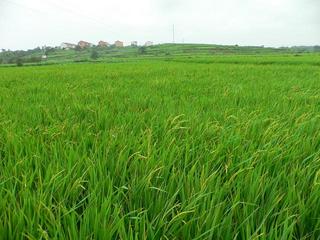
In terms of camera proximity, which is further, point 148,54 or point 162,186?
point 148,54

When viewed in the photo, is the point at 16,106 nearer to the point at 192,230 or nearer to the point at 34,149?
the point at 34,149

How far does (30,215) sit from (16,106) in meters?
2.64

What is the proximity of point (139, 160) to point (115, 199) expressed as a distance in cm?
42

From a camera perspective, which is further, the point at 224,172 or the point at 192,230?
the point at 224,172

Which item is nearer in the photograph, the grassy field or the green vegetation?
the grassy field

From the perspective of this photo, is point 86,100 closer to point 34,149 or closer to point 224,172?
point 34,149

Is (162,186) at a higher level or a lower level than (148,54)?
higher

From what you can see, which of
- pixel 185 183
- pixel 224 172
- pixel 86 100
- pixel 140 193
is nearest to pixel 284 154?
pixel 224 172

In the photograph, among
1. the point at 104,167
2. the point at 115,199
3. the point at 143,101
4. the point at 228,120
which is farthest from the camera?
the point at 143,101

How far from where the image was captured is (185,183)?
125cm

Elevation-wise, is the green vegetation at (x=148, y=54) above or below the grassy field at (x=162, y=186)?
below

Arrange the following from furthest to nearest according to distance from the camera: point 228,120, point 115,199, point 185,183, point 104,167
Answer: point 228,120 < point 104,167 < point 185,183 < point 115,199

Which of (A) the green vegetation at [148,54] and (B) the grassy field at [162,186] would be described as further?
(A) the green vegetation at [148,54]

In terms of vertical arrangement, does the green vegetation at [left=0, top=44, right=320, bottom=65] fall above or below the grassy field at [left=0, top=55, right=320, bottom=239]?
below
